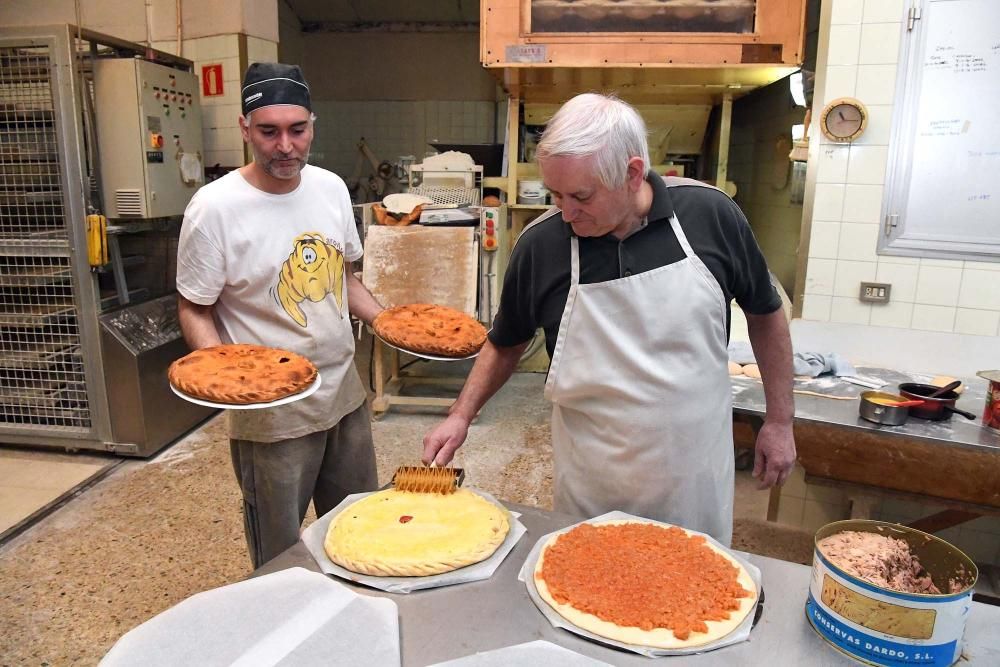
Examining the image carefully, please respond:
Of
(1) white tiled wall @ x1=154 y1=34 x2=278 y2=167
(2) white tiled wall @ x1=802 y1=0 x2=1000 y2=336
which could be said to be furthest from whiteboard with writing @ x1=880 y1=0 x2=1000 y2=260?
(1) white tiled wall @ x1=154 y1=34 x2=278 y2=167

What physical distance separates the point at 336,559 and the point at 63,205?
3.00 metres

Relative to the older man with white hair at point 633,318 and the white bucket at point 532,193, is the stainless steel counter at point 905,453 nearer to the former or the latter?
the older man with white hair at point 633,318

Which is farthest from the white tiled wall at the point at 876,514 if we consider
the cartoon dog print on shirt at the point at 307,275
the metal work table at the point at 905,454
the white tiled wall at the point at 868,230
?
the cartoon dog print on shirt at the point at 307,275

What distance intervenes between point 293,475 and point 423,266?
7.32 ft

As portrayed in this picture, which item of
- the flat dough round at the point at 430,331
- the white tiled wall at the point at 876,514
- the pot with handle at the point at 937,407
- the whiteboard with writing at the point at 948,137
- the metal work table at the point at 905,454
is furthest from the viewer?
the white tiled wall at the point at 876,514

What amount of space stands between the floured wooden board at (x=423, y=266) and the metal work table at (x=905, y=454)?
6.48 feet

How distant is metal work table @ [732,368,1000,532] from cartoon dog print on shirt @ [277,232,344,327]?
135 centimetres

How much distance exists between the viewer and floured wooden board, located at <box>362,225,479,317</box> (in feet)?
12.9

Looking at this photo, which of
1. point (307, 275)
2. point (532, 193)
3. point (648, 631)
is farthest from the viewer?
point (532, 193)

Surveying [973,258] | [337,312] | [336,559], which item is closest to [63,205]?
[337,312]

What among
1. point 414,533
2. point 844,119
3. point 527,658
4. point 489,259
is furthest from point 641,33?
point 527,658

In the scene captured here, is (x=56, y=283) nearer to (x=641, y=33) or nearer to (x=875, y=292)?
(x=641, y=33)

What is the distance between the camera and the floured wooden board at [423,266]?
12.9 feet

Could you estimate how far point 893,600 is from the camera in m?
0.90
